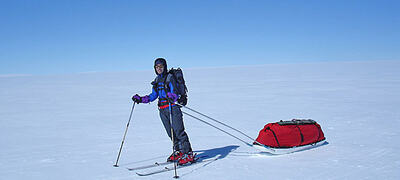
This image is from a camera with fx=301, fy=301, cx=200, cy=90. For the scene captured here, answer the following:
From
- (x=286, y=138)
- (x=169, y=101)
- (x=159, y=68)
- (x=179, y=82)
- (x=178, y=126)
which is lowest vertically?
(x=286, y=138)

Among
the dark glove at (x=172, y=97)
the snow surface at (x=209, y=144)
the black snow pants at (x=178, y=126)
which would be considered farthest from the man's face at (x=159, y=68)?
the snow surface at (x=209, y=144)

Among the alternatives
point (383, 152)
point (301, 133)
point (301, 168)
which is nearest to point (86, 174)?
point (301, 168)

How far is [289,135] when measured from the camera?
189 inches

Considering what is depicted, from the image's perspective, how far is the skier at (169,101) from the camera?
430 centimetres

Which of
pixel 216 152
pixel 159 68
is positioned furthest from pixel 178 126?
pixel 216 152

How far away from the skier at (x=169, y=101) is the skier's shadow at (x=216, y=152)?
18.0 inches

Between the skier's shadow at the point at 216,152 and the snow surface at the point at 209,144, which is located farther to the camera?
the skier's shadow at the point at 216,152

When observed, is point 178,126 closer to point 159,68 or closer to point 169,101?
point 169,101

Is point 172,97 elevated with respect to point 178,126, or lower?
elevated

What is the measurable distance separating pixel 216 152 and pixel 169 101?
1559mm

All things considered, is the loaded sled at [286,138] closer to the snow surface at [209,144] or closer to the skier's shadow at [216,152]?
the snow surface at [209,144]

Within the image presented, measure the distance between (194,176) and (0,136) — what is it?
17.2 ft

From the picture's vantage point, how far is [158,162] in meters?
4.73

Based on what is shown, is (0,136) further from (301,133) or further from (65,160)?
(301,133)
